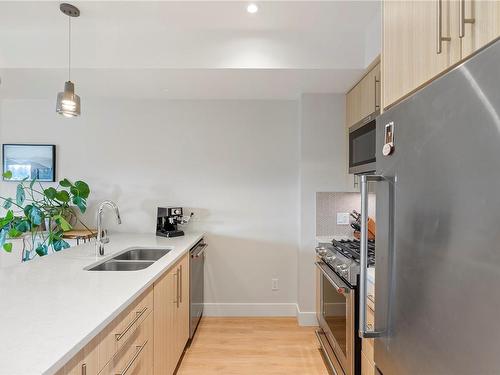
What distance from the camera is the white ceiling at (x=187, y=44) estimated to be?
2014 millimetres

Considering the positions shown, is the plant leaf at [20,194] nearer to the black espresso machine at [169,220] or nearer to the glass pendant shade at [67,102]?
the black espresso machine at [169,220]

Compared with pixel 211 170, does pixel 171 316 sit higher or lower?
lower

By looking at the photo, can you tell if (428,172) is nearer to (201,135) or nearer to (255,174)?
(255,174)

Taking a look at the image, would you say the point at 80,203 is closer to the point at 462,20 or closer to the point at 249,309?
the point at 249,309

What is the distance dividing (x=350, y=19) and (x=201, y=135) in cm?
175

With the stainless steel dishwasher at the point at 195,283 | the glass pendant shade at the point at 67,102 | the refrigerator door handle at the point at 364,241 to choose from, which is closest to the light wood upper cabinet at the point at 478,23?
the refrigerator door handle at the point at 364,241

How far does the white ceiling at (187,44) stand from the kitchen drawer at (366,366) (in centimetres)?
204

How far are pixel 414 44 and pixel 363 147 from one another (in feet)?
3.57

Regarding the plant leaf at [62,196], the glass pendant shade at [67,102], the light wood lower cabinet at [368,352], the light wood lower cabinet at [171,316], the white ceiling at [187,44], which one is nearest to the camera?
the light wood lower cabinet at [368,352]

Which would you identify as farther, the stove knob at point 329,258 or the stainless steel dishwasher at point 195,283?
the stainless steel dishwasher at point 195,283

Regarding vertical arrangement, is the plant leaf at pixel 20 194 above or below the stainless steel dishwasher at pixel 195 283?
above

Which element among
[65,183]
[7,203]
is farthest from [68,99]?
[7,203]

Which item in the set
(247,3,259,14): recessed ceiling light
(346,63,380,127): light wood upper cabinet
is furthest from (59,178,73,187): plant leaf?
(346,63,380,127): light wood upper cabinet

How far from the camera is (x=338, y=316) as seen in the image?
6.23 ft
